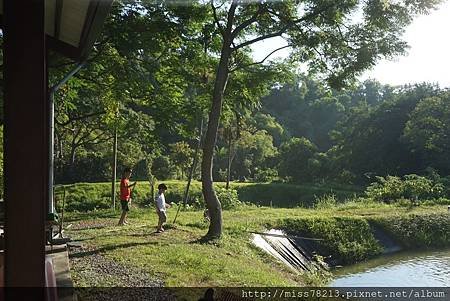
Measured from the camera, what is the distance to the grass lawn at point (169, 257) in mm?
6441

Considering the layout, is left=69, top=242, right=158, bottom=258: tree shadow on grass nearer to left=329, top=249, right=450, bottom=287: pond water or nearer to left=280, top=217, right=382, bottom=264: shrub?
left=329, top=249, right=450, bottom=287: pond water

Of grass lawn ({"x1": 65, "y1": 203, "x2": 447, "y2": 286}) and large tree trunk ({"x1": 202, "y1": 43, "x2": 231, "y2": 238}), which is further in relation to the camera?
large tree trunk ({"x1": 202, "y1": 43, "x2": 231, "y2": 238})

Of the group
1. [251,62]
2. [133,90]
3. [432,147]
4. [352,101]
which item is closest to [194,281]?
[251,62]

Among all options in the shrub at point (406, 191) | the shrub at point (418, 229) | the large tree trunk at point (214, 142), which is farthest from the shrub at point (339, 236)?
the shrub at point (406, 191)

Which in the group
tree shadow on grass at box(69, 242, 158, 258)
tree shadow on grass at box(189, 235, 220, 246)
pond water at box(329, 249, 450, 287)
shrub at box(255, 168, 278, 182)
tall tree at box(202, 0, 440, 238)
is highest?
tall tree at box(202, 0, 440, 238)

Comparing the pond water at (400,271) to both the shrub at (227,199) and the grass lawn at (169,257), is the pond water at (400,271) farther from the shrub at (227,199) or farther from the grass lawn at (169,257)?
the shrub at (227,199)

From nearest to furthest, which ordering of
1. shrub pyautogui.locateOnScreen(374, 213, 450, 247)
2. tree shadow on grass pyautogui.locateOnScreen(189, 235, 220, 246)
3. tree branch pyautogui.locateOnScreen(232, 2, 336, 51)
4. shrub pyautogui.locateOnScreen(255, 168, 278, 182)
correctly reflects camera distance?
1. tree shadow on grass pyautogui.locateOnScreen(189, 235, 220, 246)
2. tree branch pyautogui.locateOnScreen(232, 2, 336, 51)
3. shrub pyautogui.locateOnScreen(374, 213, 450, 247)
4. shrub pyautogui.locateOnScreen(255, 168, 278, 182)

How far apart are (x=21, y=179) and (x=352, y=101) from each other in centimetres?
5775

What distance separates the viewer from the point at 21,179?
2.69m

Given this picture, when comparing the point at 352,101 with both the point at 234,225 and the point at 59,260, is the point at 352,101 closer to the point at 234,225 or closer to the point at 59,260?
the point at 234,225

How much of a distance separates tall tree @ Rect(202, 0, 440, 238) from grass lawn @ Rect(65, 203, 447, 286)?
41.3 inches

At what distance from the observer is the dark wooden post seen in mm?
2676

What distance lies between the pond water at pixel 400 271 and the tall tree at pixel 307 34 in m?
3.64

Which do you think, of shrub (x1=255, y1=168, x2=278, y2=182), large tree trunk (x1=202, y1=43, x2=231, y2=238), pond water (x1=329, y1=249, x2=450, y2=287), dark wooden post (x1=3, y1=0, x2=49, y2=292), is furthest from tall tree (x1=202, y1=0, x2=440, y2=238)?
shrub (x1=255, y1=168, x2=278, y2=182)
